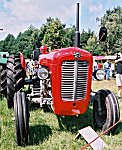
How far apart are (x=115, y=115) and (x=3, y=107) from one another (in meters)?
2.92

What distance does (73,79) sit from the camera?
4445mm

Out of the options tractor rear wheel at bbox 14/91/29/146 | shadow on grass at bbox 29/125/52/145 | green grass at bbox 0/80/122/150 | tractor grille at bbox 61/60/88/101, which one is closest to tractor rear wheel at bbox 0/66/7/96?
green grass at bbox 0/80/122/150

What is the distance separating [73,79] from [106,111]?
1.02 m

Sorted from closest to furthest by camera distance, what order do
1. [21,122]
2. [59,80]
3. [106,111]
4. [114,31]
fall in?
[21,122] → [59,80] → [106,111] → [114,31]

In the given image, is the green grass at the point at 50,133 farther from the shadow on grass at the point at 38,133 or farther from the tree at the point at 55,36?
the tree at the point at 55,36

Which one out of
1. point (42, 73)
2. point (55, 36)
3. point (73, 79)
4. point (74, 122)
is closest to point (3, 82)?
point (74, 122)

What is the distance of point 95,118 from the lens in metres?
5.23

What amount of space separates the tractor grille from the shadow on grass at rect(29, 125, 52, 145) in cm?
71

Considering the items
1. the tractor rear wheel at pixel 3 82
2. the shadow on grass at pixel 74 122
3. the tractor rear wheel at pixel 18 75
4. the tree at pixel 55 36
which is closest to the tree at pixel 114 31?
the tree at pixel 55 36

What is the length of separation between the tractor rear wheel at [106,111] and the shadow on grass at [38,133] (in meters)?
0.95

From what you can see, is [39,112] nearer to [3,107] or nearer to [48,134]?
[3,107]

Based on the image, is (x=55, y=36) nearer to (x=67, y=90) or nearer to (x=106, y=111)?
(x=106, y=111)

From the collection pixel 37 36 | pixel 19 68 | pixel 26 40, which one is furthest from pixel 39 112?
pixel 26 40

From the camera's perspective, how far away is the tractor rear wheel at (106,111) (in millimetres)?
4621
